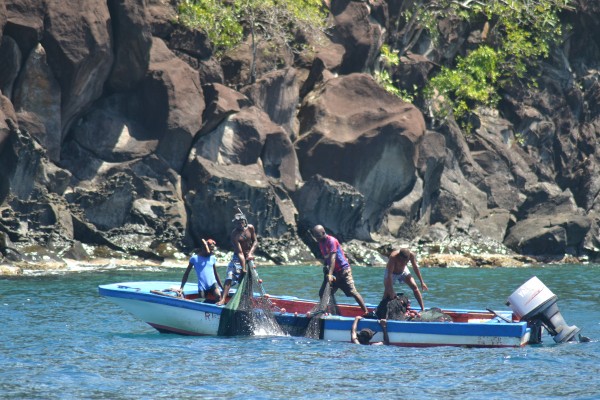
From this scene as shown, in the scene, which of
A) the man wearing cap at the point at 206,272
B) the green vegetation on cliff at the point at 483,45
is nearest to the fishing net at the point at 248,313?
the man wearing cap at the point at 206,272

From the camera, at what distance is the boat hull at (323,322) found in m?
18.9

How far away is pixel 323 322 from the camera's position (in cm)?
1964

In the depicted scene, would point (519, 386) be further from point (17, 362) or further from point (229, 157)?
point (229, 157)

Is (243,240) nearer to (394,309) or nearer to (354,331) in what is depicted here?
(354,331)

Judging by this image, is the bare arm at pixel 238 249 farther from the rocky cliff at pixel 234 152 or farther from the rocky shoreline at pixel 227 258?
the rocky cliff at pixel 234 152

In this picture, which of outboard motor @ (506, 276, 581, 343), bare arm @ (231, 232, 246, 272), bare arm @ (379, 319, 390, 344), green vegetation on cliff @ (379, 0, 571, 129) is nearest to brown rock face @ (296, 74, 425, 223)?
green vegetation on cliff @ (379, 0, 571, 129)

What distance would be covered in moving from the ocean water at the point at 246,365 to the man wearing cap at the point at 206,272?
3.43ft

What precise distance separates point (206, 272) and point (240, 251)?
1029mm

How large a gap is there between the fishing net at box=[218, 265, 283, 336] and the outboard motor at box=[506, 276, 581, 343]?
14.2 feet

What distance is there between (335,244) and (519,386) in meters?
5.05

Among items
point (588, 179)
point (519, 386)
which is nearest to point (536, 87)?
point (588, 179)

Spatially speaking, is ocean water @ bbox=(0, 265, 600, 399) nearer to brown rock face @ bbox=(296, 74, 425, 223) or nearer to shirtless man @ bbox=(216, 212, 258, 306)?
shirtless man @ bbox=(216, 212, 258, 306)

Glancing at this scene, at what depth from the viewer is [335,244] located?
19.8 m

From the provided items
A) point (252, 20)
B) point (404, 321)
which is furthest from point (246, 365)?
point (252, 20)
